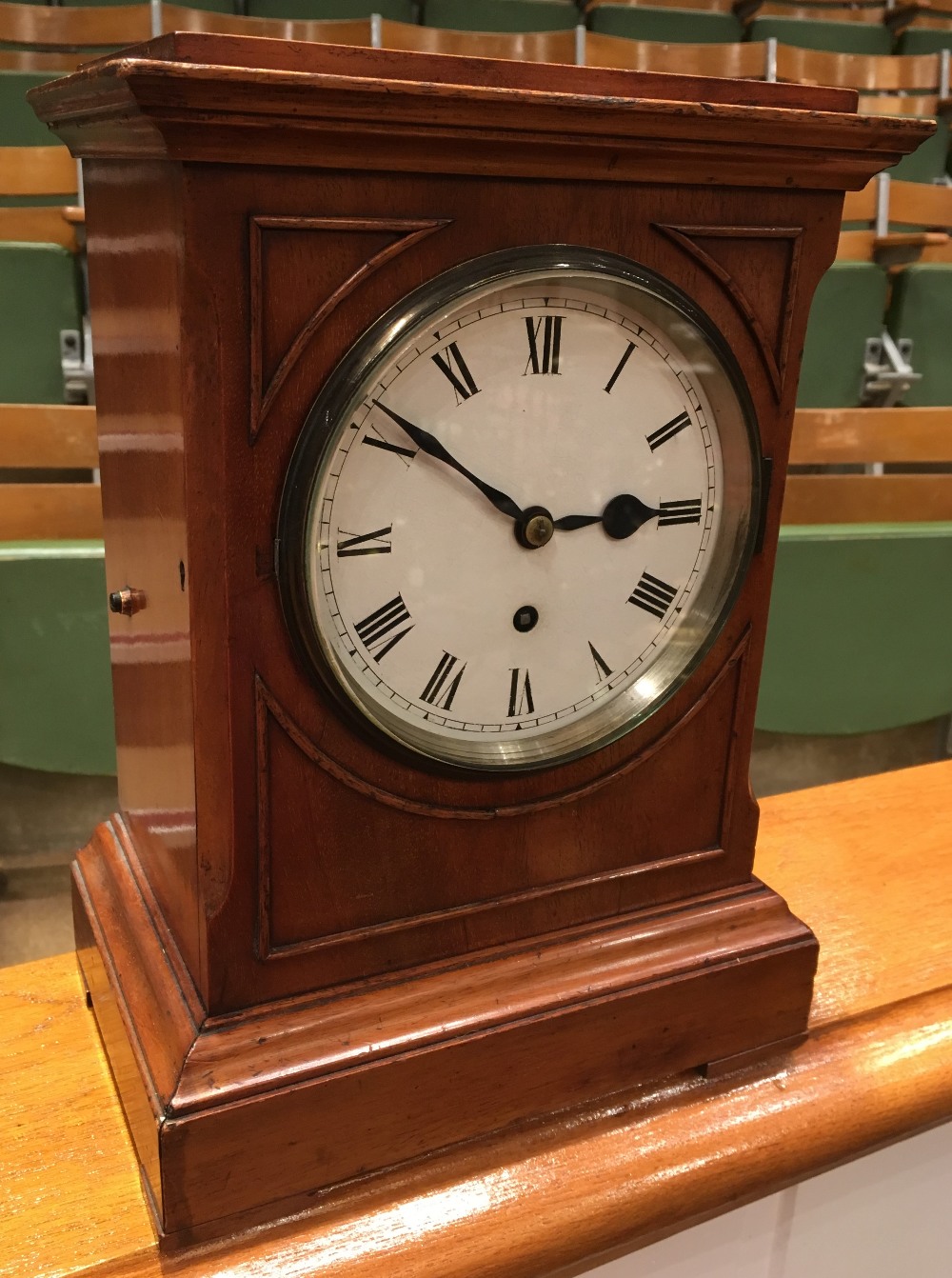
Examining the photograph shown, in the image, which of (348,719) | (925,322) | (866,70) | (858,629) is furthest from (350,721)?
(866,70)

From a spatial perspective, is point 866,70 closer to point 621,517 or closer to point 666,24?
point 666,24

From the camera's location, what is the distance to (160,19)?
2.61 meters

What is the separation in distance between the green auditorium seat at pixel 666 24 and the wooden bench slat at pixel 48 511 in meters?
2.23

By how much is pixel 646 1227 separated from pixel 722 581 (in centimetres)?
32

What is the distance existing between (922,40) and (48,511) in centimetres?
319

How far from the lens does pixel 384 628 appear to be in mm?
475

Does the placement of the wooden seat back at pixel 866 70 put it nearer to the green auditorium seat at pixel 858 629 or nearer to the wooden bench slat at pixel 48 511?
the green auditorium seat at pixel 858 629

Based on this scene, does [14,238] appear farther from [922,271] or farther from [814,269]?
[814,269]

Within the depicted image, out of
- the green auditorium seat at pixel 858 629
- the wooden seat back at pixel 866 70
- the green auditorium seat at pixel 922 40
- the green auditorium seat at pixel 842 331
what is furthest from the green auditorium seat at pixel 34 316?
the green auditorium seat at pixel 922 40

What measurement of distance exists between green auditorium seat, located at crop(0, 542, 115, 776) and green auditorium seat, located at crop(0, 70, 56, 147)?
1.40 meters

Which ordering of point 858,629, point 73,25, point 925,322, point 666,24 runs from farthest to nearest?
point 666,24
point 73,25
point 925,322
point 858,629

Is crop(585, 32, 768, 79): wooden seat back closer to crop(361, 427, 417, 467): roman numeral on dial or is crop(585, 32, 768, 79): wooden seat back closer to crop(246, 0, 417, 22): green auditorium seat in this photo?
crop(246, 0, 417, 22): green auditorium seat

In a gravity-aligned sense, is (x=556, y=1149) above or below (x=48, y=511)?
below

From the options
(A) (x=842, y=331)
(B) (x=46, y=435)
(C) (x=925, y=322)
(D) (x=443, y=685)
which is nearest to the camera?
(D) (x=443, y=685)
